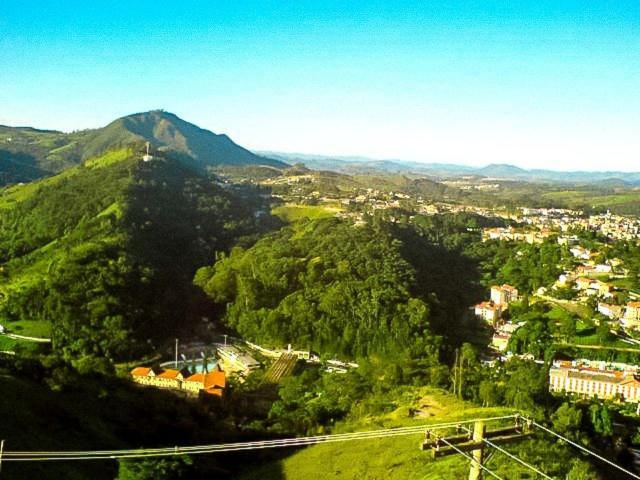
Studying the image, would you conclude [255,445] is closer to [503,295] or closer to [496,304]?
[496,304]

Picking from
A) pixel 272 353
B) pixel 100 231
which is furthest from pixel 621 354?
pixel 100 231

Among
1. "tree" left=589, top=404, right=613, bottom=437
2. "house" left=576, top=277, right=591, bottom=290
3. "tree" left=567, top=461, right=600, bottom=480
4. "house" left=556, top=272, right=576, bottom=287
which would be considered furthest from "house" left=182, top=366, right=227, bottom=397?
"house" left=556, top=272, right=576, bottom=287

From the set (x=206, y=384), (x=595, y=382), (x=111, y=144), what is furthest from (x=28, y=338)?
(x=111, y=144)

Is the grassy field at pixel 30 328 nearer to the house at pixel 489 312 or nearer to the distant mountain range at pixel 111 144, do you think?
the house at pixel 489 312

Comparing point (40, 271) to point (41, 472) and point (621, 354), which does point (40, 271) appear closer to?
point (41, 472)

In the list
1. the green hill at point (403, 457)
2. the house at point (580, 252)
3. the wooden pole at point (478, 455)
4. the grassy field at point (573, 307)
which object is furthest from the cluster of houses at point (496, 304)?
the wooden pole at point (478, 455)

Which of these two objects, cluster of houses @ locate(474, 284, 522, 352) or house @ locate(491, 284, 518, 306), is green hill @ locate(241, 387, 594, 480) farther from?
house @ locate(491, 284, 518, 306)
